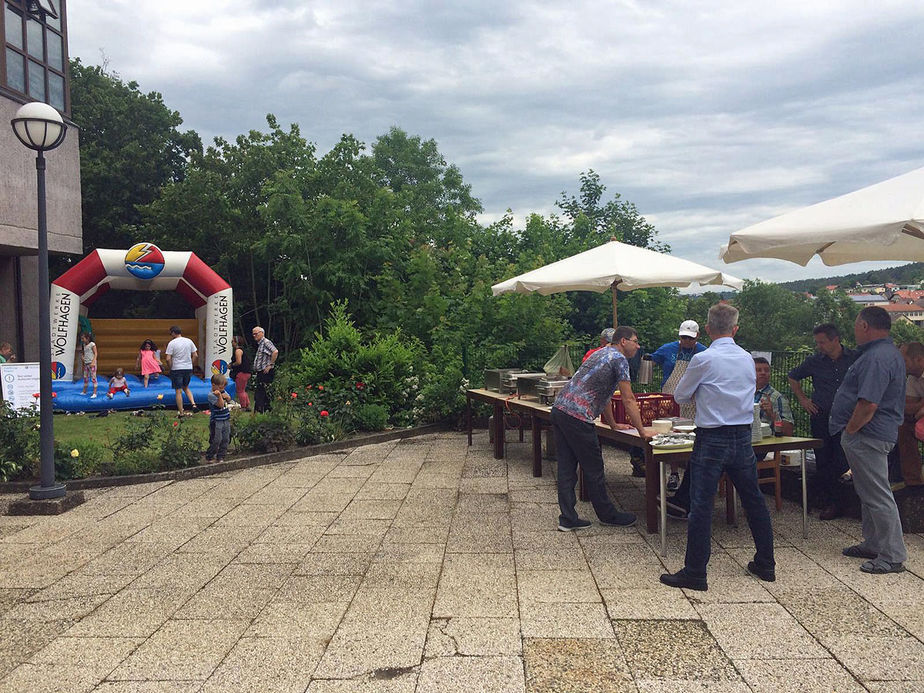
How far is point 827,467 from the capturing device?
20.7 feet

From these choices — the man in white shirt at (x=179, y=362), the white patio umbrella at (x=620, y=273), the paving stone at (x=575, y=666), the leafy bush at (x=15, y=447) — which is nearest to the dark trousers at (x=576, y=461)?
the paving stone at (x=575, y=666)

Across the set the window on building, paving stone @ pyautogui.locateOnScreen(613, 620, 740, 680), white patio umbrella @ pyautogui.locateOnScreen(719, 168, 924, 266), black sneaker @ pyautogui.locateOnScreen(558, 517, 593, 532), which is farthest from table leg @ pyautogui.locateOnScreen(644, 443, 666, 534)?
the window on building

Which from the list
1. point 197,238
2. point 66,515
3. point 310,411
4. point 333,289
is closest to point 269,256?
point 333,289

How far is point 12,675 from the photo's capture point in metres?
3.54

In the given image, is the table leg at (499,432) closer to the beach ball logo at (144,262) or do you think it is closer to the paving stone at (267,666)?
the paving stone at (267,666)

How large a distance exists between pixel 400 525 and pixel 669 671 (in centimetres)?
317

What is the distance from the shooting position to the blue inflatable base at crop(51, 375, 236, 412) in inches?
574

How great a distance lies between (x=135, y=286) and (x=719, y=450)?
15802mm

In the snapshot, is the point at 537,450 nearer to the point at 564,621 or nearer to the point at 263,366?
the point at 564,621

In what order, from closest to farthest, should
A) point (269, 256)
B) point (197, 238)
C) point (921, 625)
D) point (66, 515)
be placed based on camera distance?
point (921, 625)
point (66, 515)
point (269, 256)
point (197, 238)

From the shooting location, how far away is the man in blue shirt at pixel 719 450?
14.9 feet

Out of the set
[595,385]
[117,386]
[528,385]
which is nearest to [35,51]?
[117,386]

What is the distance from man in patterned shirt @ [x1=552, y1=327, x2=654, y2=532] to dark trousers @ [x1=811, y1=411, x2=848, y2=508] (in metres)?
1.69

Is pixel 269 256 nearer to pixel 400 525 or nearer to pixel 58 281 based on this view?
pixel 58 281
